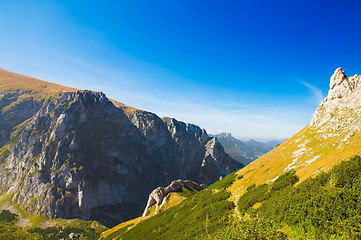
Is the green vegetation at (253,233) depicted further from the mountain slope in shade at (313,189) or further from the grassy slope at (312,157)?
the grassy slope at (312,157)

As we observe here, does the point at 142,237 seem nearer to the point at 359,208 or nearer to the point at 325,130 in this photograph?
the point at 359,208

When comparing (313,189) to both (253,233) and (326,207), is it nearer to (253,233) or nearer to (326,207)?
(326,207)

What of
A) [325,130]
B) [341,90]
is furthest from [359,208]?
[341,90]

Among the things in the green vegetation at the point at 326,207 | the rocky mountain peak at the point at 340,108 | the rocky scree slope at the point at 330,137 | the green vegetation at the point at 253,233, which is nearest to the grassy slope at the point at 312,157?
the rocky scree slope at the point at 330,137

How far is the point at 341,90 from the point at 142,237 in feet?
310

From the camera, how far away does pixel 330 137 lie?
45.9m

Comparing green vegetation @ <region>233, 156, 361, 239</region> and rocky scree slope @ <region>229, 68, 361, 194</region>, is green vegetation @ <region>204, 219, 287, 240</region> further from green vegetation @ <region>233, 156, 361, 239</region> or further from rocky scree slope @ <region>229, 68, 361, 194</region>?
rocky scree slope @ <region>229, 68, 361, 194</region>

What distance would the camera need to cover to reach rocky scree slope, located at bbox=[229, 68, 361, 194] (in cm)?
3703

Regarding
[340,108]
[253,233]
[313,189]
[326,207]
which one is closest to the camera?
[253,233]

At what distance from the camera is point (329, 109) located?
57.9m

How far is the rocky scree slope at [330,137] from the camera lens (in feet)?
121

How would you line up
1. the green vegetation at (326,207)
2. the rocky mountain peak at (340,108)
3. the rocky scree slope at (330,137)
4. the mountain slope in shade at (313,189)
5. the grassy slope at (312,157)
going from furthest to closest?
1. the rocky mountain peak at (340,108)
2. the rocky scree slope at (330,137)
3. the grassy slope at (312,157)
4. the mountain slope in shade at (313,189)
5. the green vegetation at (326,207)

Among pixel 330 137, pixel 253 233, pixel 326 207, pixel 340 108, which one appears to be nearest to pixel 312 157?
pixel 330 137

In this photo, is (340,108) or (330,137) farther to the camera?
(340,108)
